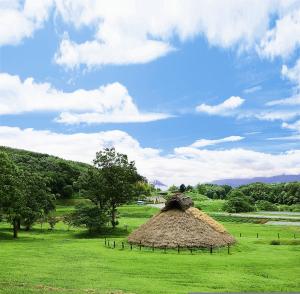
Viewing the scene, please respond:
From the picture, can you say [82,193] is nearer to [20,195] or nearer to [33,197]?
[33,197]

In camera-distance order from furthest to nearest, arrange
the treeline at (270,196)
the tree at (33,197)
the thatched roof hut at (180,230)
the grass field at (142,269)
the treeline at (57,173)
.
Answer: the treeline at (57,173), the treeline at (270,196), the tree at (33,197), the thatched roof hut at (180,230), the grass field at (142,269)

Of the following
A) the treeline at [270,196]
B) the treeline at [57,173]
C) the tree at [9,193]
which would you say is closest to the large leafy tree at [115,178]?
the tree at [9,193]

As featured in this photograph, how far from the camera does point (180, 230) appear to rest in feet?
170

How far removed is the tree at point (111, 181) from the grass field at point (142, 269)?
2281 centimetres

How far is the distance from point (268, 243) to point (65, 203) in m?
102

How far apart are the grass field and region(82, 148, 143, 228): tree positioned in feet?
74.8

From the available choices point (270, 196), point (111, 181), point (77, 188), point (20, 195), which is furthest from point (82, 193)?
point (270, 196)

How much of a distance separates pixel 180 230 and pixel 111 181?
101ft

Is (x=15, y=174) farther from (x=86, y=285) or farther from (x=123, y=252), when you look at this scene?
(x=86, y=285)

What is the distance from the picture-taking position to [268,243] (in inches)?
2261

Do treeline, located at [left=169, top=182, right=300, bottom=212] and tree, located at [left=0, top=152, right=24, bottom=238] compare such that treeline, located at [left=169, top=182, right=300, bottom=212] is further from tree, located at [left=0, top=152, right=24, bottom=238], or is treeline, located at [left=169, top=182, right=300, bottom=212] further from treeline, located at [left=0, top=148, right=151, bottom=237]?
tree, located at [left=0, top=152, right=24, bottom=238]

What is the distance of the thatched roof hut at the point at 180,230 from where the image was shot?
50.4 meters

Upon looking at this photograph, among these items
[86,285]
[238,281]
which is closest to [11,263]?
[86,285]

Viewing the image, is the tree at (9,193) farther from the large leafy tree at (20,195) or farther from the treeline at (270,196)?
the treeline at (270,196)
